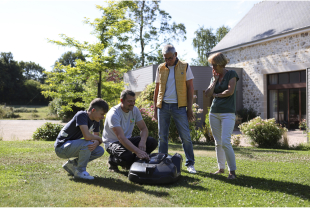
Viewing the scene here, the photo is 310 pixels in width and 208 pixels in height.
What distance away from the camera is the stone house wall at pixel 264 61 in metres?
12.5

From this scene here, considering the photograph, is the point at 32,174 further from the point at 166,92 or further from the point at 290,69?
the point at 290,69

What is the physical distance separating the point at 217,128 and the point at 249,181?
825 mm

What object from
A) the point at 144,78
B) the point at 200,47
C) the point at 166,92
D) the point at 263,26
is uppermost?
the point at 200,47

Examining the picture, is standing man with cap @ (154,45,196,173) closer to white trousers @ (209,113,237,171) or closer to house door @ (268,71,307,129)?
white trousers @ (209,113,237,171)

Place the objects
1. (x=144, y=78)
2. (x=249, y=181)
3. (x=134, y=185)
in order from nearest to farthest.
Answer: (x=134, y=185)
(x=249, y=181)
(x=144, y=78)

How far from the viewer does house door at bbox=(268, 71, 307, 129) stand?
12.9 m

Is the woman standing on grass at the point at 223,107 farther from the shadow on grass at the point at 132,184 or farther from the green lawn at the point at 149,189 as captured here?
the shadow on grass at the point at 132,184

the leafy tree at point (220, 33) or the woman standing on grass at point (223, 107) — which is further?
the leafy tree at point (220, 33)

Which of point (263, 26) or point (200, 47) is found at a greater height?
point (200, 47)

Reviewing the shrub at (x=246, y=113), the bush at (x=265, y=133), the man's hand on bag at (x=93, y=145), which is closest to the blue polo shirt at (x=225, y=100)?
the man's hand on bag at (x=93, y=145)

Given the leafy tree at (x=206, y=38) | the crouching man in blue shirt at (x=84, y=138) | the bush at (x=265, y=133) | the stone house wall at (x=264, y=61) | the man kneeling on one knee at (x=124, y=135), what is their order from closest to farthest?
the crouching man in blue shirt at (x=84, y=138) → the man kneeling on one knee at (x=124, y=135) → the bush at (x=265, y=133) → the stone house wall at (x=264, y=61) → the leafy tree at (x=206, y=38)

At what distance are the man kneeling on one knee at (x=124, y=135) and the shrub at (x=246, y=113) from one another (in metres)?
12.0

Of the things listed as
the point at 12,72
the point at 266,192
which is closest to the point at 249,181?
the point at 266,192

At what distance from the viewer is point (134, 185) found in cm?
332
